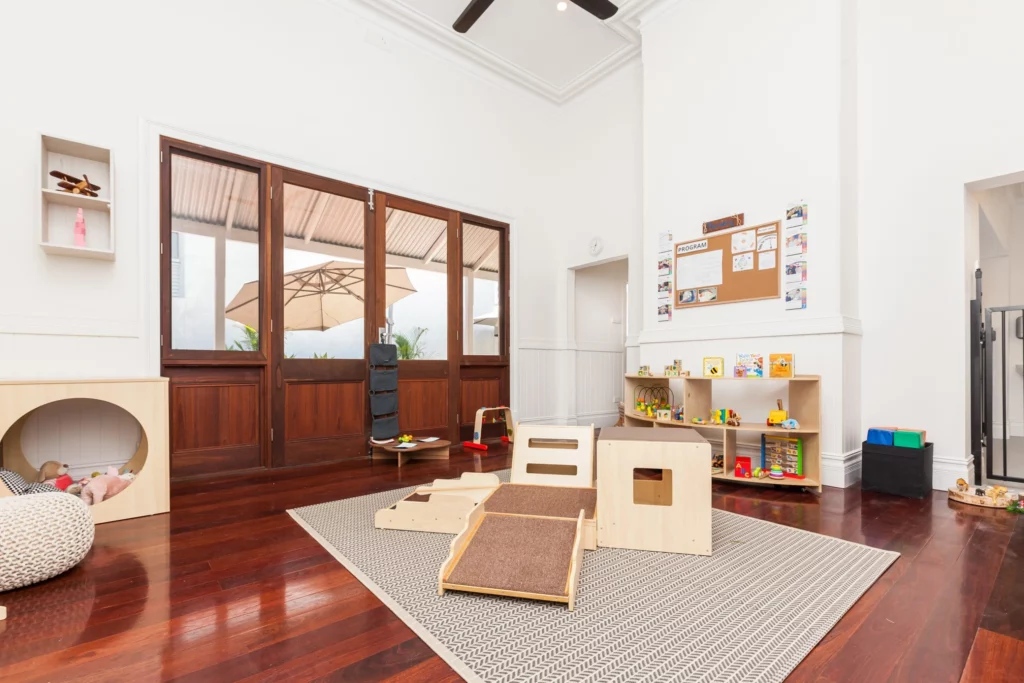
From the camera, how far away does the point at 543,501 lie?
2.17 metres

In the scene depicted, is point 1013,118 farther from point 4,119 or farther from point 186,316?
point 4,119

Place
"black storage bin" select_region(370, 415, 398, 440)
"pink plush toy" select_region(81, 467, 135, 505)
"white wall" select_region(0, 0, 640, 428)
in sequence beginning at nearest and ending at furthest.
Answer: "pink plush toy" select_region(81, 467, 135, 505)
"white wall" select_region(0, 0, 640, 428)
"black storage bin" select_region(370, 415, 398, 440)

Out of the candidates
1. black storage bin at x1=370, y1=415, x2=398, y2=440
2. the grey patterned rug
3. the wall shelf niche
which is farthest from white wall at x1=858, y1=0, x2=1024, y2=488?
the wall shelf niche

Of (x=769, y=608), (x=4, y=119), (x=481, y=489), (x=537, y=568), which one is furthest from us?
(x=4, y=119)

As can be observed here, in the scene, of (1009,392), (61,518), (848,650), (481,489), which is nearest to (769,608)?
(848,650)

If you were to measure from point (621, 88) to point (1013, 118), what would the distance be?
3207mm

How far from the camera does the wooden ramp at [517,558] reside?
154cm

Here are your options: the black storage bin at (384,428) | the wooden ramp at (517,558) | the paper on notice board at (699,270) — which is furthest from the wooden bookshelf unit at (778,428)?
the black storage bin at (384,428)

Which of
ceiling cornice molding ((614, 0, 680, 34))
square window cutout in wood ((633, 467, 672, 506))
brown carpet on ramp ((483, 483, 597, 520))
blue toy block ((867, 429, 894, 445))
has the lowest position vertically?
brown carpet on ramp ((483, 483, 597, 520))

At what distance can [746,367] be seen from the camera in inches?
135

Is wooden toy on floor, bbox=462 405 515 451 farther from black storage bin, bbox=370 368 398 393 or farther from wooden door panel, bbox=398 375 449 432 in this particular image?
black storage bin, bbox=370 368 398 393

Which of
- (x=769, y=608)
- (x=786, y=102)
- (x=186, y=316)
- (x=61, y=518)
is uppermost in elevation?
(x=786, y=102)

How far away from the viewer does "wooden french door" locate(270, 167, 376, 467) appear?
3707mm

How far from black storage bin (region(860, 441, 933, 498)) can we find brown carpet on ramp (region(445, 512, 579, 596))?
225 centimetres
